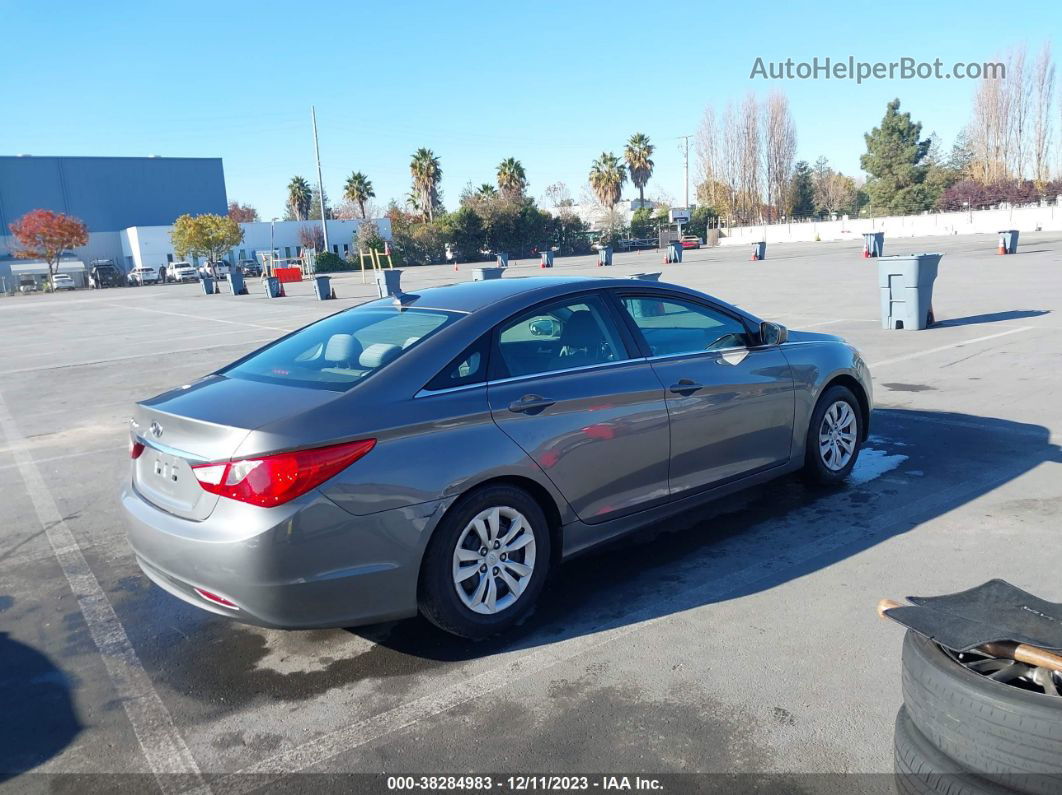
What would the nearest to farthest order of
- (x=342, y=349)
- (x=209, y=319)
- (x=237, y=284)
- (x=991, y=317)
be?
(x=342, y=349)
(x=991, y=317)
(x=209, y=319)
(x=237, y=284)

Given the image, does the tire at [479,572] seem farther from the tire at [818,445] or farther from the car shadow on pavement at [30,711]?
the tire at [818,445]

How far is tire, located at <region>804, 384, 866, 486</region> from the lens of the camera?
549cm

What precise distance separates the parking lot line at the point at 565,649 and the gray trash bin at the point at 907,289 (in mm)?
7916

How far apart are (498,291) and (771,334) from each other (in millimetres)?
1828

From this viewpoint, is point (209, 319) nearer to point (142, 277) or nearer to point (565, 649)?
point (565, 649)

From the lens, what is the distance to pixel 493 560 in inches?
150

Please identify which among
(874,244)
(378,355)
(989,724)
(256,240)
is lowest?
(989,724)

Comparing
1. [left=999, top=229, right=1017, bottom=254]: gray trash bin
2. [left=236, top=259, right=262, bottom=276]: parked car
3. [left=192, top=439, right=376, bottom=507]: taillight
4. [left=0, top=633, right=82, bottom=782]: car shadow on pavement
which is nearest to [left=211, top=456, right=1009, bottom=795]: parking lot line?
[left=0, top=633, right=82, bottom=782]: car shadow on pavement

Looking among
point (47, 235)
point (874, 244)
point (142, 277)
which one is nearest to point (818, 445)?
point (874, 244)

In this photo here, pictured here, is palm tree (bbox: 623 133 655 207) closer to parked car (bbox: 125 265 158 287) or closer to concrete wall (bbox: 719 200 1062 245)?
concrete wall (bbox: 719 200 1062 245)

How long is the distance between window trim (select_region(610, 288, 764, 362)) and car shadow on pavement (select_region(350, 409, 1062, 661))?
111 centimetres

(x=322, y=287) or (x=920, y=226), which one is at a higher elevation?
(x=920, y=226)

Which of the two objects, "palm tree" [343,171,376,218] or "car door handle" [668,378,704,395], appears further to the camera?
"palm tree" [343,171,376,218]

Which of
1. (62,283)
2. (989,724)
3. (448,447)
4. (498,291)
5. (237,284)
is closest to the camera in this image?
(989,724)
